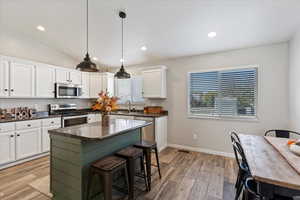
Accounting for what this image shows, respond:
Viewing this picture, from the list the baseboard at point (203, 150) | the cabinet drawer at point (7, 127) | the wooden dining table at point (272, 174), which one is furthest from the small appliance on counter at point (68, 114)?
the wooden dining table at point (272, 174)

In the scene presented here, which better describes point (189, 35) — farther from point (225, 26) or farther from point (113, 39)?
point (113, 39)

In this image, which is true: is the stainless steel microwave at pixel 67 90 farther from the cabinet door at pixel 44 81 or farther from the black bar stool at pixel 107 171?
the black bar stool at pixel 107 171

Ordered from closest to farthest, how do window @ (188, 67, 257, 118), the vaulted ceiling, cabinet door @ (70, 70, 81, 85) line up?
1. the vaulted ceiling
2. window @ (188, 67, 257, 118)
3. cabinet door @ (70, 70, 81, 85)

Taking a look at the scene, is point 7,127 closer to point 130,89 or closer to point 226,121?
point 130,89

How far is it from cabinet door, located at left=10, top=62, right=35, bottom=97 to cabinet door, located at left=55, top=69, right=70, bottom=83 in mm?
579

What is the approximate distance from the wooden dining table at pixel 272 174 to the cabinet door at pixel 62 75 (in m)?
4.52

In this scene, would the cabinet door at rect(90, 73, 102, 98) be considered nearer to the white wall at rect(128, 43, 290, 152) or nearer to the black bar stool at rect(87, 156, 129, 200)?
the white wall at rect(128, 43, 290, 152)

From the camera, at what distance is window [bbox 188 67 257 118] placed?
3.33m

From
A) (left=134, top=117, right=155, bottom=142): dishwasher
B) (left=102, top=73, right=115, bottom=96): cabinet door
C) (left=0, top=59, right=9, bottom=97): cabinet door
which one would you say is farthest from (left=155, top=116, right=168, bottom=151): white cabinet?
(left=0, top=59, right=9, bottom=97): cabinet door

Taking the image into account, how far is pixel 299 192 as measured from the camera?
116 centimetres

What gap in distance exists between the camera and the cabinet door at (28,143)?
9.93ft

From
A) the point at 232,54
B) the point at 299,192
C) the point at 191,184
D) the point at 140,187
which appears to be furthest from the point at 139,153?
the point at 232,54

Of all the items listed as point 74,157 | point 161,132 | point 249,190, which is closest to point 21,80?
point 74,157

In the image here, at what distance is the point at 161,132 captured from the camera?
3.96 metres
